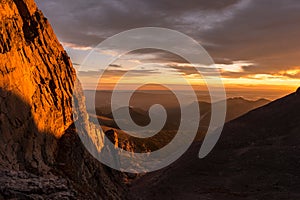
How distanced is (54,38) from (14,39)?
8257 mm

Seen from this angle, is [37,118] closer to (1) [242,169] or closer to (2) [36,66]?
(2) [36,66]

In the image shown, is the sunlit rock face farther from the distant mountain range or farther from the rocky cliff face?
the distant mountain range

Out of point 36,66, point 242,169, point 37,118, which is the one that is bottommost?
point 242,169

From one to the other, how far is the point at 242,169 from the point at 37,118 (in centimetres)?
4513

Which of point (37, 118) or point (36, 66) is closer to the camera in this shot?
point (37, 118)

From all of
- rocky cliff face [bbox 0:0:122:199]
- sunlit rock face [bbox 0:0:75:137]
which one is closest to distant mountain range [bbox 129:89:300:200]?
rocky cliff face [bbox 0:0:122:199]

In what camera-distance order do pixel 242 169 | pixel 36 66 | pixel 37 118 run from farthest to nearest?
pixel 242 169 → pixel 36 66 → pixel 37 118

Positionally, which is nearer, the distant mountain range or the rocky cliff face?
the rocky cliff face

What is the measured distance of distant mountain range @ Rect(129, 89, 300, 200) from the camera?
166ft

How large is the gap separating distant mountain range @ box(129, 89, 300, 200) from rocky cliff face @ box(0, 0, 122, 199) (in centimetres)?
1611

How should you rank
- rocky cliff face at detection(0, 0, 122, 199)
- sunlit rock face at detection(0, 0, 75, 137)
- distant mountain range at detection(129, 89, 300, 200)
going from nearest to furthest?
rocky cliff face at detection(0, 0, 122, 199), sunlit rock face at detection(0, 0, 75, 137), distant mountain range at detection(129, 89, 300, 200)

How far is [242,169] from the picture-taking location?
59.6 metres

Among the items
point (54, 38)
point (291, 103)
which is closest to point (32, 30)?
point (54, 38)

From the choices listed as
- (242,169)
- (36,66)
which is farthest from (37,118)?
(242,169)
